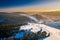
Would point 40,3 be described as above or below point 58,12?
above

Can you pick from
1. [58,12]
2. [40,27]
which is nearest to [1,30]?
[40,27]

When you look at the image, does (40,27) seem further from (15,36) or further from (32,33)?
(15,36)

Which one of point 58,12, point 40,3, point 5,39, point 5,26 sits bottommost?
point 5,39

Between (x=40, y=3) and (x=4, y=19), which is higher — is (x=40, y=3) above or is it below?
above

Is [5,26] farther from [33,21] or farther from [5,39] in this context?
[33,21]

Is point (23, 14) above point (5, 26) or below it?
above

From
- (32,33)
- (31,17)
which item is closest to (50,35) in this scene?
(32,33)

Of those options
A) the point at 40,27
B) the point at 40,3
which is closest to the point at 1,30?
the point at 40,27

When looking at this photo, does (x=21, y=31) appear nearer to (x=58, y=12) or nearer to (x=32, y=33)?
(x=32, y=33)
